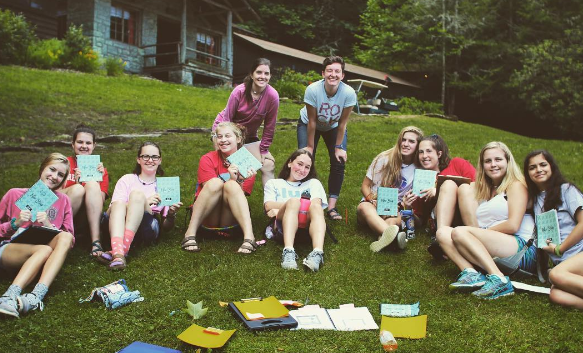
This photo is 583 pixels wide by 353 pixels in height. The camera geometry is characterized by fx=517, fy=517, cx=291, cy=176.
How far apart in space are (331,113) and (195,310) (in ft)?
9.76

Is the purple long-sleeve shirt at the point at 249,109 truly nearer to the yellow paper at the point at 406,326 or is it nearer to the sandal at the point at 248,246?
the sandal at the point at 248,246

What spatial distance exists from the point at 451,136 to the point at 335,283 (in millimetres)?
10164

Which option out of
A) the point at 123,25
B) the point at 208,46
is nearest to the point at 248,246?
the point at 123,25

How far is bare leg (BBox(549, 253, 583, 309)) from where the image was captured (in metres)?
3.50

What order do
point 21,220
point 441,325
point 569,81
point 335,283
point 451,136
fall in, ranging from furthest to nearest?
Result: point 569,81 < point 451,136 < point 335,283 < point 21,220 < point 441,325

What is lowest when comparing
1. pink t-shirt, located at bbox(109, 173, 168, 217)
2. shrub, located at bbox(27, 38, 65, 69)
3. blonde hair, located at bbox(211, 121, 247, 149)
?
pink t-shirt, located at bbox(109, 173, 168, 217)

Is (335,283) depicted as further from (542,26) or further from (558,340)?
(542,26)

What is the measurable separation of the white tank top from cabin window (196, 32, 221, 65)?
63.7ft

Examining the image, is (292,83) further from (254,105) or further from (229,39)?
(254,105)

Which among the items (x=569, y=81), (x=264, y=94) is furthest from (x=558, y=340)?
(x=569, y=81)

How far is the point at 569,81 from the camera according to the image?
1925cm

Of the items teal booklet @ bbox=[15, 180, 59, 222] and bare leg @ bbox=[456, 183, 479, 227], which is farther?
bare leg @ bbox=[456, 183, 479, 227]

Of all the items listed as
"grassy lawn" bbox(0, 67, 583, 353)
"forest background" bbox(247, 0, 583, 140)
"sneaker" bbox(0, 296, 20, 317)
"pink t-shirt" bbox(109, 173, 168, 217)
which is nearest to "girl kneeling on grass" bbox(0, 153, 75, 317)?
"sneaker" bbox(0, 296, 20, 317)

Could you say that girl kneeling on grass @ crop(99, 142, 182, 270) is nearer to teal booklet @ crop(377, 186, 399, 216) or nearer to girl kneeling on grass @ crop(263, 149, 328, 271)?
girl kneeling on grass @ crop(263, 149, 328, 271)
